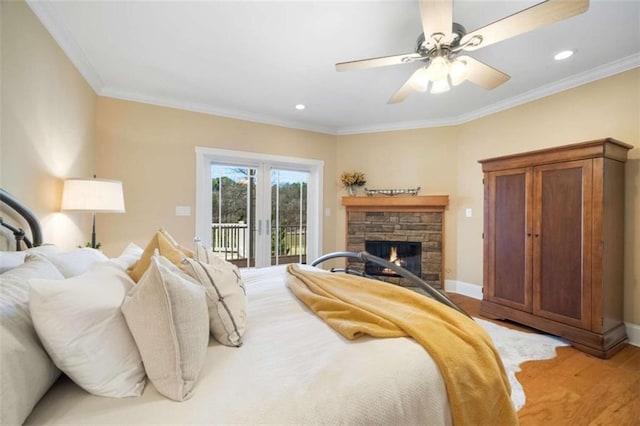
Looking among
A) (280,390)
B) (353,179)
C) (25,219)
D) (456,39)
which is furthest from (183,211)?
(456,39)

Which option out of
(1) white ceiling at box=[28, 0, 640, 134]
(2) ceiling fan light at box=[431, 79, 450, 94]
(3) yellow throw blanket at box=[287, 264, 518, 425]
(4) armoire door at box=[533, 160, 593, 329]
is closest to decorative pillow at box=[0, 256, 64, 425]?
(3) yellow throw blanket at box=[287, 264, 518, 425]

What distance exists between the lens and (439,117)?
416 centimetres

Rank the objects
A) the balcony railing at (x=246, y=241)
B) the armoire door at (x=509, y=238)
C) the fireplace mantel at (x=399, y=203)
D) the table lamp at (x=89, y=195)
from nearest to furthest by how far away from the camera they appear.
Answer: the table lamp at (x=89, y=195)
the armoire door at (x=509, y=238)
the balcony railing at (x=246, y=241)
the fireplace mantel at (x=399, y=203)

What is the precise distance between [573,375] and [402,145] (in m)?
3.31

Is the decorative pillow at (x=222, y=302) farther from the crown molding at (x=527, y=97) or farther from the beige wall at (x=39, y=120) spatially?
the crown molding at (x=527, y=97)

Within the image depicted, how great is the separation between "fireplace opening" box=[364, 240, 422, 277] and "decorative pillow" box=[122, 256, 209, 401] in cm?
375

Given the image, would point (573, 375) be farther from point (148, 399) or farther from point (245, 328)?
point (148, 399)

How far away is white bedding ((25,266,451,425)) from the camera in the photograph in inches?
28.5

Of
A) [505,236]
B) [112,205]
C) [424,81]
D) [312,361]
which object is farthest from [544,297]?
[112,205]

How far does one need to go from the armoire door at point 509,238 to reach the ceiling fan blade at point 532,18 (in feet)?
5.35

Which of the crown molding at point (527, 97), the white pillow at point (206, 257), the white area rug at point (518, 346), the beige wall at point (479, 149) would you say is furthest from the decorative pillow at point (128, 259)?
the crown molding at point (527, 97)

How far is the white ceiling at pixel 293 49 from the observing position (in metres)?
1.94

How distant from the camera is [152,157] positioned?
11.2ft

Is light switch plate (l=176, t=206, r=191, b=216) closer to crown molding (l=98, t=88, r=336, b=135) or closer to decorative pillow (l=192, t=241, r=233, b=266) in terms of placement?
crown molding (l=98, t=88, r=336, b=135)
